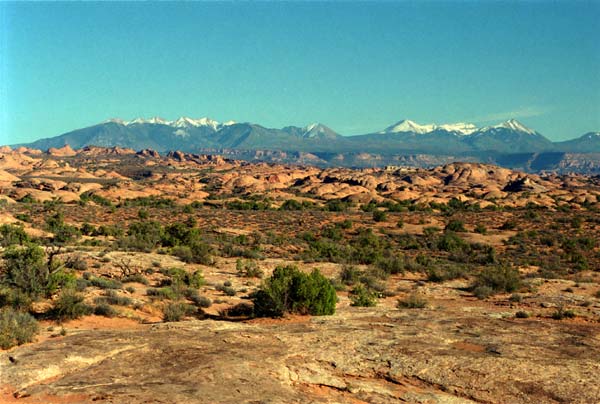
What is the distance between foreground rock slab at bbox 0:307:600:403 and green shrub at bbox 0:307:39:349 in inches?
14.2

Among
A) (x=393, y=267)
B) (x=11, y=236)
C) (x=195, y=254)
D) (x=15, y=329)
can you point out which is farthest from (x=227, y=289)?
(x=11, y=236)

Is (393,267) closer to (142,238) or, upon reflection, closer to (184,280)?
(184,280)

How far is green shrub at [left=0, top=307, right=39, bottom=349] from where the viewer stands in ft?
38.0

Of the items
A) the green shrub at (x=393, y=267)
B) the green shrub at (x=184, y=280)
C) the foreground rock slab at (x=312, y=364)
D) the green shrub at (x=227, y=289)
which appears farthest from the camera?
the green shrub at (x=393, y=267)

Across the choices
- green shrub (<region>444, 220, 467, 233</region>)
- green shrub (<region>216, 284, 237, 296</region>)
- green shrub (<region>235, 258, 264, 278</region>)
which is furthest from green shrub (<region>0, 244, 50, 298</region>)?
green shrub (<region>444, 220, 467, 233</region>)

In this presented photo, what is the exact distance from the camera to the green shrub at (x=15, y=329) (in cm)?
1160

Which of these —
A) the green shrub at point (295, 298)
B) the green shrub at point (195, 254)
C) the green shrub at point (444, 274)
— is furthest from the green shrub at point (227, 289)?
the green shrub at point (444, 274)

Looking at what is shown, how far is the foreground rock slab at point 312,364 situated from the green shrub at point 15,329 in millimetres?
360

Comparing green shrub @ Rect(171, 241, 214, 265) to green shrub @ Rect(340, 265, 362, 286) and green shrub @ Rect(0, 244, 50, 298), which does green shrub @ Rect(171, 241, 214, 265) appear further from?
green shrub @ Rect(0, 244, 50, 298)

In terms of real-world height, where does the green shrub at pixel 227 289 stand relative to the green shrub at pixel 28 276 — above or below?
below

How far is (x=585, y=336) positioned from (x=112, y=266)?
19.4 m

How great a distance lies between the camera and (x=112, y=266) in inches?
968

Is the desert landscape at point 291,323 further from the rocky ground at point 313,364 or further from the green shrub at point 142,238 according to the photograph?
the green shrub at point 142,238

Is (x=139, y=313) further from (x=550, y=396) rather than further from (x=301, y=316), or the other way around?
(x=550, y=396)
